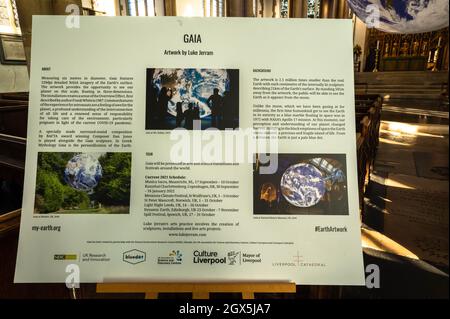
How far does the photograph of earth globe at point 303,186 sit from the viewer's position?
4.23ft

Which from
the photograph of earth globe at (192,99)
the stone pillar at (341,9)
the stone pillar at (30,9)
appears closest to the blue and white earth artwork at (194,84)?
the photograph of earth globe at (192,99)

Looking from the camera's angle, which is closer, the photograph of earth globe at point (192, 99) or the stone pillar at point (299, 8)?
the photograph of earth globe at point (192, 99)

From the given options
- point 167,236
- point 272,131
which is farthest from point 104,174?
point 272,131

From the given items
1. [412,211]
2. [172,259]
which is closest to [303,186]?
[172,259]

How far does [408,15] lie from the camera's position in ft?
5.30

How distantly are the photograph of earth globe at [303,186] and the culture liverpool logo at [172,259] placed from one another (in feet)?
1.14

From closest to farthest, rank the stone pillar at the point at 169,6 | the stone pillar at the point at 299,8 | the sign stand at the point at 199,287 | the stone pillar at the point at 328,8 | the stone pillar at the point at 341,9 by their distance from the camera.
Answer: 1. the sign stand at the point at 199,287
2. the stone pillar at the point at 169,6
3. the stone pillar at the point at 299,8
4. the stone pillar at the point at 341,9
5. the stone pillar at the point at 328,8

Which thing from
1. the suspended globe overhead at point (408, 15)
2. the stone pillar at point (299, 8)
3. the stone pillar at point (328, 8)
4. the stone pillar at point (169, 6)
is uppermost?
the stone pillar at point (328, 8)

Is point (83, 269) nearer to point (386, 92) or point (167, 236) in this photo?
point (167, 236)

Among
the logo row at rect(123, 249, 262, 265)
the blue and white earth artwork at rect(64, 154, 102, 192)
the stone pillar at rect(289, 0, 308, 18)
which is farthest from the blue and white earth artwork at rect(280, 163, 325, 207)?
the stone pillar at rect(289, 0, 308, 18)

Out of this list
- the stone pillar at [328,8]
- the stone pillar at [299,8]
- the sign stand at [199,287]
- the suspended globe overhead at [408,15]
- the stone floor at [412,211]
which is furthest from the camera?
the stone pillar at [328,8]

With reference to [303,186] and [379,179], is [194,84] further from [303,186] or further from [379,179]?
[379,179]

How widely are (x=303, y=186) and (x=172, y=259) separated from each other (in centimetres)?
60

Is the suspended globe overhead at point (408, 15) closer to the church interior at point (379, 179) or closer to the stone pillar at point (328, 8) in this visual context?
the church interior at point (379, 179)
